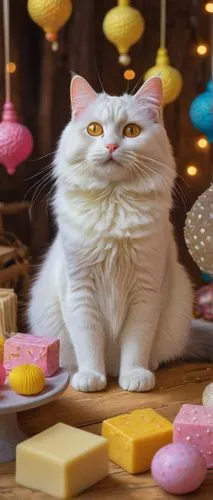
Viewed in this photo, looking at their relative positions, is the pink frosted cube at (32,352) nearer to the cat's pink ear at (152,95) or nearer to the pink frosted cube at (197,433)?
the pink frosted cube at (197,433)

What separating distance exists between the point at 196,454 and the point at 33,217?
4.76 feet

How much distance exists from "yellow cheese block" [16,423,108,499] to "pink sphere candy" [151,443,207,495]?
84 mm

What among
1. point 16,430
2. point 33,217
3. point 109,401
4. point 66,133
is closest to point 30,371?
point 16,430

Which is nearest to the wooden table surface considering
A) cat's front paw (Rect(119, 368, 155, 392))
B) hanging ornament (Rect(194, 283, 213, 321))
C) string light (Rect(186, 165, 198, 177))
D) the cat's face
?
cat's front paw (Rect(119, 368, 155, 392))

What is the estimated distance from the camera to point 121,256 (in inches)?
54.6

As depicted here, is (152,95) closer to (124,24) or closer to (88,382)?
(124,24)

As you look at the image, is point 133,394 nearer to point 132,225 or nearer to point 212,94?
point 132,225

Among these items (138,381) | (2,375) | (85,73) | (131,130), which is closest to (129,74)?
(85,73)

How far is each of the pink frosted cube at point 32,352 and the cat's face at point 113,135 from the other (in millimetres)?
302

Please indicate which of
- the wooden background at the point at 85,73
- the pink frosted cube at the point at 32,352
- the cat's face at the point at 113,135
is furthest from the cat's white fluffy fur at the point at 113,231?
the wooden background at the point at 85,73

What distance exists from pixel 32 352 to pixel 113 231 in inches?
10.6

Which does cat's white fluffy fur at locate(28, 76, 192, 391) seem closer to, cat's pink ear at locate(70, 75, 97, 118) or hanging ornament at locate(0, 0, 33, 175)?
cat's pink ear at locate(70, 75, 97, 118)

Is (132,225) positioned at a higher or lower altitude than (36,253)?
higher

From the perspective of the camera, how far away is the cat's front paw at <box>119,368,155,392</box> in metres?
1.40
